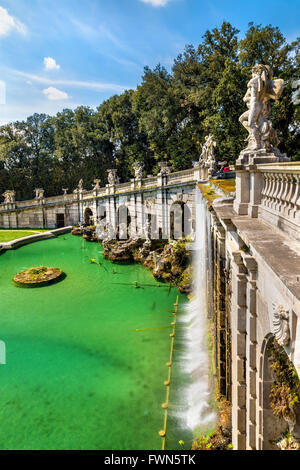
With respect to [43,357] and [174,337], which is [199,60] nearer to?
[174,337]

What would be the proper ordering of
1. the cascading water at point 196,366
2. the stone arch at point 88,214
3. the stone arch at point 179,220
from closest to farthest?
the cascading water at point 196,366 → the stone arch at point 179,220 → the stone arch at point 88,214

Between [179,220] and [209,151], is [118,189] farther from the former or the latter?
[209,151]

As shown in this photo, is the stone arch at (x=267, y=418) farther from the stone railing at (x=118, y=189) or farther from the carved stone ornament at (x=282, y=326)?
the stone railing at (x=118, y=189)

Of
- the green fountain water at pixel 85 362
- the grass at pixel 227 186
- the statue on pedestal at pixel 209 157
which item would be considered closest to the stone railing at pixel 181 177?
the statue on pedestal at pixel 209 157

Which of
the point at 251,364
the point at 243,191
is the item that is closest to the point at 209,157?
the point at 243,191

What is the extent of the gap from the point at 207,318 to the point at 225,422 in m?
5.50

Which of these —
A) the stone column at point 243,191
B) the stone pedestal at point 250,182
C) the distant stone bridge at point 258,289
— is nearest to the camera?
the distant stone bridge at point 258,289

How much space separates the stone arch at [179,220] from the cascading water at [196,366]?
228 inches

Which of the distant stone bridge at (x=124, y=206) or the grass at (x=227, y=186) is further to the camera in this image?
the distant stone bridge at (x=124, y=206)

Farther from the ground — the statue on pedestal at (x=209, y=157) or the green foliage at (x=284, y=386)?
the statue on pedestal at (x=209, y=157)

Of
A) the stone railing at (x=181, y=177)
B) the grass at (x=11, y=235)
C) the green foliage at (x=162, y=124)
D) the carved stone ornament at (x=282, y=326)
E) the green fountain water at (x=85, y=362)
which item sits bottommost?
the green fountain water at (x=85, y=362)

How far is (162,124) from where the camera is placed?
116ft

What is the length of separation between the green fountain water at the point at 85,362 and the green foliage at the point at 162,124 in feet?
55.9

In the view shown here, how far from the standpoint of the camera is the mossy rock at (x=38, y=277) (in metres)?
20.0
